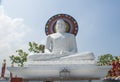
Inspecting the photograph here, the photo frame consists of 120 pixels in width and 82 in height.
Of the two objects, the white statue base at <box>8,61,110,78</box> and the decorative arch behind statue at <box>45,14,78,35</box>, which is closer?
the white statue base at <box>8,61,110,78</box>

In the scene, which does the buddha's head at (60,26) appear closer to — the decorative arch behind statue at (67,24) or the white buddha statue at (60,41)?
the white buddha statue at (60,41)

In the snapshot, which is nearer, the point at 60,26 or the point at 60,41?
the point at 60,41

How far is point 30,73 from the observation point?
339 inches

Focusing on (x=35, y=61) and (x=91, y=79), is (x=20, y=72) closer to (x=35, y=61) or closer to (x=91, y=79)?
(x=35, y=61)

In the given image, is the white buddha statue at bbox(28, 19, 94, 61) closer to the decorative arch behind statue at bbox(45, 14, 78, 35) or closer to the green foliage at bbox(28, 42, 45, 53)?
the decorative arch behind statue at bbox(45, 14, 78, 35)

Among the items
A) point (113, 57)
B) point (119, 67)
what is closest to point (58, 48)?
point (119, 67)

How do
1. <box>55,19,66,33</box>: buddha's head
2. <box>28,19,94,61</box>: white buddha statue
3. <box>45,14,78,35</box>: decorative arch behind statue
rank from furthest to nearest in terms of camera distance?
<box>45,14,78,35</box>: decorative arch behind statue, <box>55,19,66,33</box>: buddha's head, <box>28,19,94,61</box>: white buddha statue

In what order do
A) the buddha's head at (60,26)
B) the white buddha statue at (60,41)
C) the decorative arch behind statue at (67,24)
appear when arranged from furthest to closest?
the decorative arch behind statue at (67,24) < the buddha's head at (60,26) < the white buddha statue at (60,41)

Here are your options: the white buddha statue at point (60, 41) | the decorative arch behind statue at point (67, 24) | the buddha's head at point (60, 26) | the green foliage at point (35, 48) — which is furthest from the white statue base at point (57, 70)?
the green foliage at point (35, 48)

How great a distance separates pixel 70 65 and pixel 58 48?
1.98 metres

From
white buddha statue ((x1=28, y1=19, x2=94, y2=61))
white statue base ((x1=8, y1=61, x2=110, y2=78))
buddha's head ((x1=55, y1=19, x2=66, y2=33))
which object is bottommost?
white statue base ((x1=8, y1=61, x2=110, y2=78))

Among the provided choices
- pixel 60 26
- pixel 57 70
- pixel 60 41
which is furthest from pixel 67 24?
pixel 57 70

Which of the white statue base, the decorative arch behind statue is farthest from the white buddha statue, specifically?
the white statue base

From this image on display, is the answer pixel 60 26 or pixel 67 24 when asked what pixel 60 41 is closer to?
pixel 60 26
